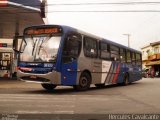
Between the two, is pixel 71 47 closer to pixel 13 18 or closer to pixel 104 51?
pixel 104 51

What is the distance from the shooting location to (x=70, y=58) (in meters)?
18.2

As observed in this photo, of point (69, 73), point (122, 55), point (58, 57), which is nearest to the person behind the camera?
point (58, 57)

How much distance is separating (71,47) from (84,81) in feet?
7.88

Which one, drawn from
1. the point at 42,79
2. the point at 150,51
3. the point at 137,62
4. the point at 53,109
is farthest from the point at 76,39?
the point at 150,51

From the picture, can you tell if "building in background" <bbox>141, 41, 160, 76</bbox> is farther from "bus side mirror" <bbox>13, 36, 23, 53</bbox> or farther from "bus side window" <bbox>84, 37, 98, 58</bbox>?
"bus side mirror" <bbox>13, 36, 23, 53</bbox>

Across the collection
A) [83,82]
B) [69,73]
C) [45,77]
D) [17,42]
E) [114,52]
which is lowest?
[83,82]

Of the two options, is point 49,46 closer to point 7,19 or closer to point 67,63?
point 67,63

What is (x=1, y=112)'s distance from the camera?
34.1ft

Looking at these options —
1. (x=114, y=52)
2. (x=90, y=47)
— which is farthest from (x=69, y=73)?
(x=114, y=52)

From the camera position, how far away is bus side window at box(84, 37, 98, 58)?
788 inches

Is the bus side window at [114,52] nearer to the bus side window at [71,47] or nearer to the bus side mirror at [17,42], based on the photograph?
the bus side window at [71,47]

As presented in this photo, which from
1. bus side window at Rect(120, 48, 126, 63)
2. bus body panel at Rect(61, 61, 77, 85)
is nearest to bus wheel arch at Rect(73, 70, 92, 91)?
bus body panel at Rect(61, 61, 77, 85)

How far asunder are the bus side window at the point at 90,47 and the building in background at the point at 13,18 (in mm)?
7149

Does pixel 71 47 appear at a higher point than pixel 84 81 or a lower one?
higher
